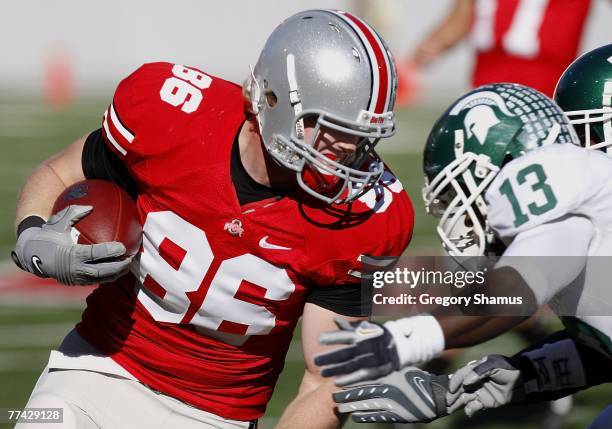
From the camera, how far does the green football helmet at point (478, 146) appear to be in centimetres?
275

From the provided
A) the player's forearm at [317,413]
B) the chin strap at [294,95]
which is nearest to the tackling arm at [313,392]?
the player's forearm at [317,413]

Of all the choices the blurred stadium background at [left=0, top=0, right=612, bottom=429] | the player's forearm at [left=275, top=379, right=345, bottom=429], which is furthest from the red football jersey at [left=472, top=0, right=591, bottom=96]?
the blurred stadium background at [left=0, top=0, right=612, bottom=429]

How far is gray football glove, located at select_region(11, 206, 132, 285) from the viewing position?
9.78ft

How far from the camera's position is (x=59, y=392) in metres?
3.16

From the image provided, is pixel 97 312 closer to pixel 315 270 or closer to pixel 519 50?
pixel 315 270

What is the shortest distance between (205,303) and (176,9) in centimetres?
2162

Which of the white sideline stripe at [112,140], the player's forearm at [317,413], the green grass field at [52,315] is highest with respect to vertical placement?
the white sideline stripe at [112,140]

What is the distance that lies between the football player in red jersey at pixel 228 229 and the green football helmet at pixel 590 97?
509 millimetres

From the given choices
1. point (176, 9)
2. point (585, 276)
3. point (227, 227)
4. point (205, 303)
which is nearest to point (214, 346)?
point (205, 303)

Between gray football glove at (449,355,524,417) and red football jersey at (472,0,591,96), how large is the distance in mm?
2978

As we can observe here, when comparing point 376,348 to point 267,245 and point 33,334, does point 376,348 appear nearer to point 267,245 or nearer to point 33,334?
point 267,245

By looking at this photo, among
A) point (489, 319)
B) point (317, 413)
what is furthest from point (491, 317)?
point (317, 413)

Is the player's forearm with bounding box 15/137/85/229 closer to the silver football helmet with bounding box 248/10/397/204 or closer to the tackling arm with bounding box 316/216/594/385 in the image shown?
the silver football helmet with bounding box 248/10/397/204

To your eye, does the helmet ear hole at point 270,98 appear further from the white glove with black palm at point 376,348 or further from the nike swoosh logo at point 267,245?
the white glove with black palm at point 376,348
